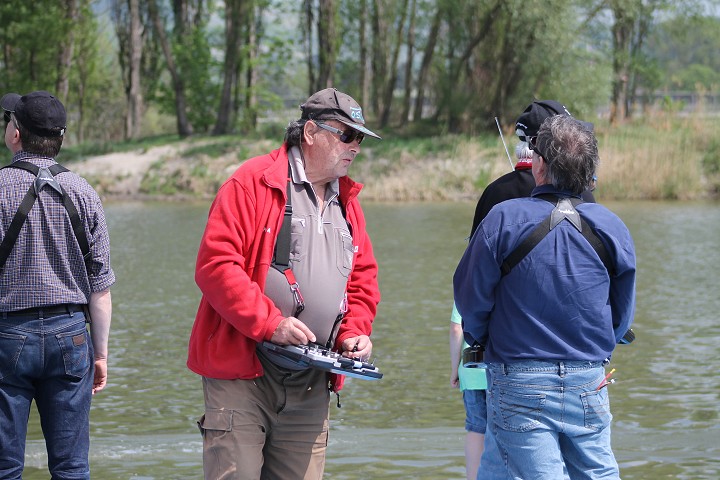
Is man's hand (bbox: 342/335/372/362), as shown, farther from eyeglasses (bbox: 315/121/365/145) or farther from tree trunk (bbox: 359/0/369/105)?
tree trunk (bbox: 359/0/369/105)

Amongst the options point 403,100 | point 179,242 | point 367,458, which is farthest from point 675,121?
point 367,458

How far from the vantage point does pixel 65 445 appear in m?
4.94

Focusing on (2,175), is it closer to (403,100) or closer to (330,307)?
(330,307)

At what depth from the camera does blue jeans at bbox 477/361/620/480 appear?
430cm

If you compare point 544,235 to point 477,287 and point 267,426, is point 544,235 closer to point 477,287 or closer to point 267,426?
point 477,287

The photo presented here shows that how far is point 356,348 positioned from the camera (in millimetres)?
4805

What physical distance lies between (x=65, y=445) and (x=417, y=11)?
4480 cm

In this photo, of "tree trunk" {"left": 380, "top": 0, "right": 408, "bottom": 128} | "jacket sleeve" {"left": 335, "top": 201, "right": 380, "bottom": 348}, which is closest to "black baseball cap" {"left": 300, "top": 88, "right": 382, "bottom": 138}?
"jacket sleeve" {"left": 335, "top": 201, "right": 380, "bottom": 348}

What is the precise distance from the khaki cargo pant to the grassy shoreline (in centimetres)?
2656

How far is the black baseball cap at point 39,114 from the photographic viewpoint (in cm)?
494

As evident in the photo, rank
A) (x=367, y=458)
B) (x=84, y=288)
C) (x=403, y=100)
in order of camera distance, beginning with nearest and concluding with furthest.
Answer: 1. (x=84, y=288)
2. (x=367, y=458)
3. (x=403, y=100)

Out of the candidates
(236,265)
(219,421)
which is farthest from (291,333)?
(219,421)

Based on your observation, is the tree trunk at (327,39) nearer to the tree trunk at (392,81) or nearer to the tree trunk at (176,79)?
the tree trunk at (392,81)

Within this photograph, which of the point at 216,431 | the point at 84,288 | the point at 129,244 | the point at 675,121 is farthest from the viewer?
the point at 675,121
